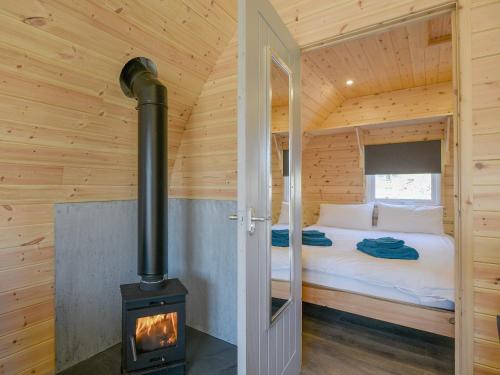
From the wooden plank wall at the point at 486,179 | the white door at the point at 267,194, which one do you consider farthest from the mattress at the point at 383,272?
the wooden plank wall at the point at 486,179

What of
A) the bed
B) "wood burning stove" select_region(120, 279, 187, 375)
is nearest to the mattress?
the bed

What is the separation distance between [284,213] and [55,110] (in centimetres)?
145

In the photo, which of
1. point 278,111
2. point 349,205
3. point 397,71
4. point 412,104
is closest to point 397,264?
point 278,111

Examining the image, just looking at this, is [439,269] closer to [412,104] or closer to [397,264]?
[397,264]

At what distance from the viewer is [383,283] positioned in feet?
6.77

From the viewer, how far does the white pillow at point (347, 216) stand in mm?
3953

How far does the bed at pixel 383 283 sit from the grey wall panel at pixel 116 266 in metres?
0.71

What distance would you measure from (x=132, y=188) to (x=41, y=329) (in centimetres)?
109

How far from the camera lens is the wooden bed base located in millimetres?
1839

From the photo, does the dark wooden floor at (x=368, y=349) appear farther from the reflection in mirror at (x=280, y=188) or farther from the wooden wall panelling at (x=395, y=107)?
the wooden wall panelling at (x=395, y=107)

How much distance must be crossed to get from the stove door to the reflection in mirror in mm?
662

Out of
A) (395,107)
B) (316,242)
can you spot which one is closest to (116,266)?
(316,242)

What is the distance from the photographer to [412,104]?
12.6ft

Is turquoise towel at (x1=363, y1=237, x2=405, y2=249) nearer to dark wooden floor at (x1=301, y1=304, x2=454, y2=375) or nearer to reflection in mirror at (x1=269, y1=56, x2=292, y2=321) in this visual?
dark wooden floor at (x1=301, y1=304, x2=454, y2=375)
